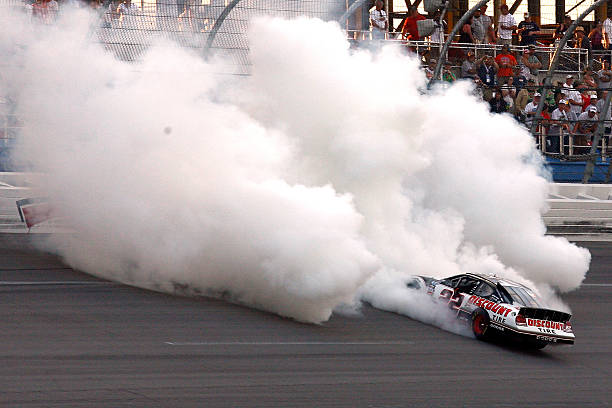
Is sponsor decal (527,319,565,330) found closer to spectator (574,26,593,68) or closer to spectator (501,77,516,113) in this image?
spectator (501,77,516,113)

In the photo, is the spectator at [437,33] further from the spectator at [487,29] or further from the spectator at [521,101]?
the spectator at [521,101]

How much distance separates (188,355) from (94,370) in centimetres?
124

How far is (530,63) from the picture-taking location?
984 inches

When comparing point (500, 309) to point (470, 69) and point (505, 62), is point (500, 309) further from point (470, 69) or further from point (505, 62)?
point (505, 62)

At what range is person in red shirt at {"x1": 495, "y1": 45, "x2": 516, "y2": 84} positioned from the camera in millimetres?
24052

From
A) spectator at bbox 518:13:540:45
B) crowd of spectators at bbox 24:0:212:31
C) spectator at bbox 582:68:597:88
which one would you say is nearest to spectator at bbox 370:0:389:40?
spectator at bbox 518:13:540:45

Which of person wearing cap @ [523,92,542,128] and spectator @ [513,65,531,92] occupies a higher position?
spectator @ [513,65,531,92]

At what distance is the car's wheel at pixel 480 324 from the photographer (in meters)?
14.1

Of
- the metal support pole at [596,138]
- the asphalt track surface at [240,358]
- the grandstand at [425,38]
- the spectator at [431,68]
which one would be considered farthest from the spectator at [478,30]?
the asphalt track surface at [240,358]

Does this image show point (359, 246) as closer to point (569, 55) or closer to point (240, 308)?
point (240, 308)

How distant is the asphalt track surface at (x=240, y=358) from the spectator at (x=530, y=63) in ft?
33.8

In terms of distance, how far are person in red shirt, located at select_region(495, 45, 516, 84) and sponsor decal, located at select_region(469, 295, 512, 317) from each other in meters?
10.4

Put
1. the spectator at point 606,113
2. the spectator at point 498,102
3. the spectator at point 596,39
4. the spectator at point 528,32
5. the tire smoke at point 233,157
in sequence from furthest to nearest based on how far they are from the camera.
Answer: the spectator at point 596,39
the spectator at point 528,32
the spectator at point 606,113
the spectator at point 498,102
the tire smoke at point 233,157

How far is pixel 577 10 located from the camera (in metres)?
31.1
